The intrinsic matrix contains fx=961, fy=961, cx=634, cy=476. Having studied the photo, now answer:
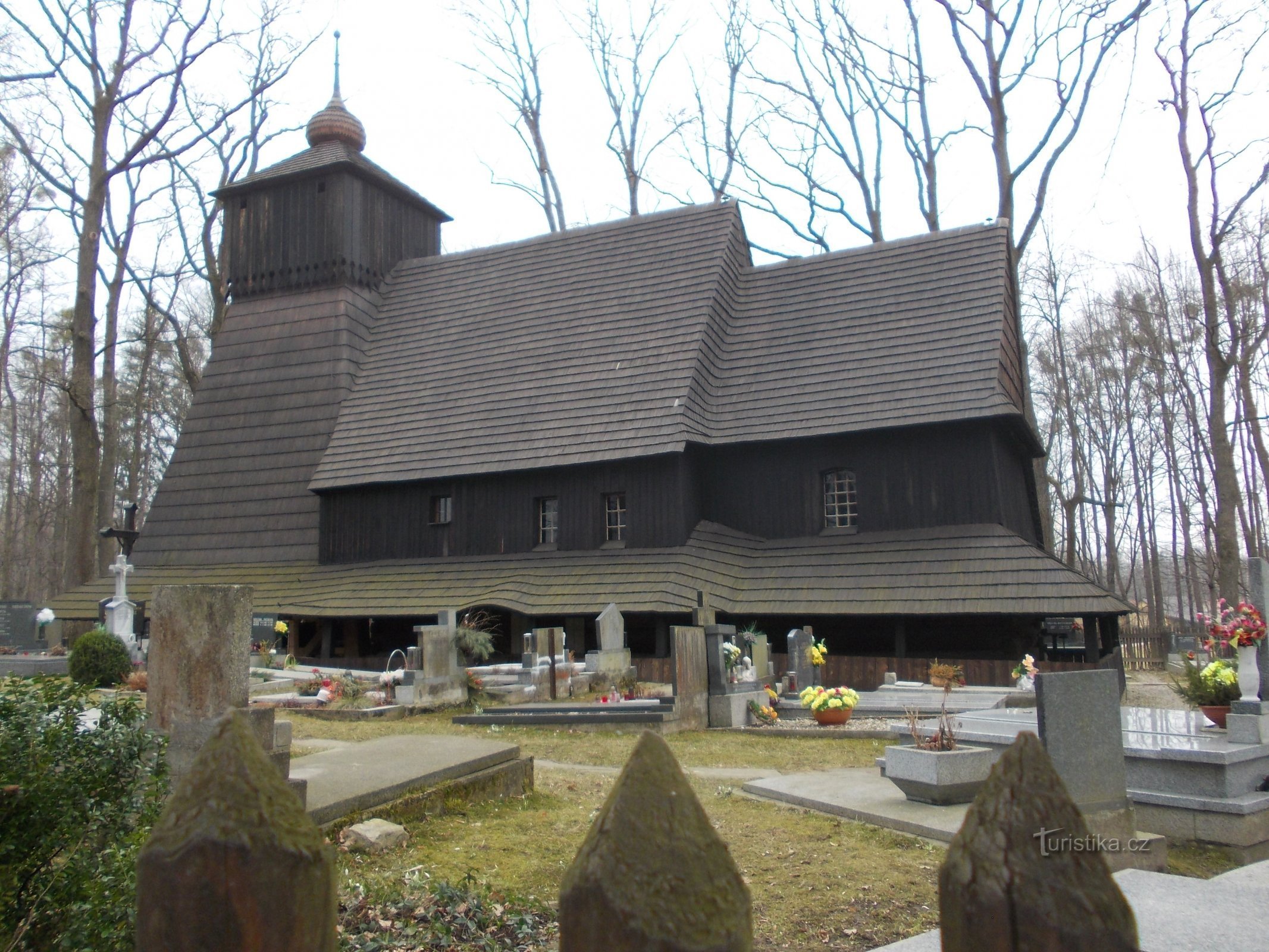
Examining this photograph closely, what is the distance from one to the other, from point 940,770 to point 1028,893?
5.96m

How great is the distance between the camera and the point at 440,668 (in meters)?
15.6

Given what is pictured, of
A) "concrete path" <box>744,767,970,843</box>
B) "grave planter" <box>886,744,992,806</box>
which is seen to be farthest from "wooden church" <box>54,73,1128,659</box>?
"grave planter" <box>886,744,992,806</box>

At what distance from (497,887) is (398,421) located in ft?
67.3

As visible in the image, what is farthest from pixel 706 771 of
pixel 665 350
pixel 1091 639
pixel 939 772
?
pixel 665 350

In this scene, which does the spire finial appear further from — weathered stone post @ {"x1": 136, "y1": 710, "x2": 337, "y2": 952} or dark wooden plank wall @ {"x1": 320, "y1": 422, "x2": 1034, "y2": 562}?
weathered stone post @ {"x1": 136, "y1": 710, "x2": 337, "y2": 952}

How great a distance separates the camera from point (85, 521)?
24.3 meters

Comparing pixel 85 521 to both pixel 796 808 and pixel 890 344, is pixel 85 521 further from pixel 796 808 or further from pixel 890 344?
pixel 796 808

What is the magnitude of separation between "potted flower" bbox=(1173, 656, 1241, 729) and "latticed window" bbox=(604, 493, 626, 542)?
13872 mm

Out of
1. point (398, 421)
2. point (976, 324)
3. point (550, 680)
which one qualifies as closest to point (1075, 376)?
point (976, 324)

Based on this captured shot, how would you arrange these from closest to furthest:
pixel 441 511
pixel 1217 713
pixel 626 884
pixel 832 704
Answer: pixel 626 884, pixel 1217 713, pixel 832 704, pixel 441 511

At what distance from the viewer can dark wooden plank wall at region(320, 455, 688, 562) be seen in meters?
21.2

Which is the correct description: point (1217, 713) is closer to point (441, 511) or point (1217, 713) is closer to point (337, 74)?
point (441, 511)

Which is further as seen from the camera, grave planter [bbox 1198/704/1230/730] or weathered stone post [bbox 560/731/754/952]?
grave planter [bbox 1198/704/1230/730]

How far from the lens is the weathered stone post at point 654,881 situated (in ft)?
5.50
